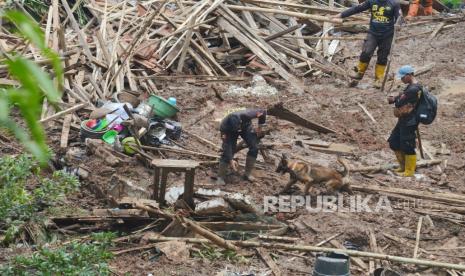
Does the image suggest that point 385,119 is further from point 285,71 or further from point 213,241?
point 213,241

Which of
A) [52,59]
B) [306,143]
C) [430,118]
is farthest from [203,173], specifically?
[52,59]

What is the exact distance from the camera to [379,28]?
13938mm

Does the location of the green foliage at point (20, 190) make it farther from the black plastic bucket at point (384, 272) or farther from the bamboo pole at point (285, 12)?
the bamboo pole at point (285, 12)

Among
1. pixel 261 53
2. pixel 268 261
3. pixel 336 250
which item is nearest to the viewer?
pixel 336 250

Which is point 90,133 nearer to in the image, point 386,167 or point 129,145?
point 129,145

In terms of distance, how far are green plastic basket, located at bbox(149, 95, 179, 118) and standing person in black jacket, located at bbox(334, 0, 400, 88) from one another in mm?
4570

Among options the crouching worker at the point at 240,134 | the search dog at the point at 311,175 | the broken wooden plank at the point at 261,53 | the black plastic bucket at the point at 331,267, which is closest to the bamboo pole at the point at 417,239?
the search dog at the point at 311,175

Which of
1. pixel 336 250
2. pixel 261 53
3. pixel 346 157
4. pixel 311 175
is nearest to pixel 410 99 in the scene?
Answer: pixel 346 157

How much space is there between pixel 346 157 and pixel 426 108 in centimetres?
→ 186

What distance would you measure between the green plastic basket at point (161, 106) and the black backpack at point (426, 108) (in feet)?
13.2

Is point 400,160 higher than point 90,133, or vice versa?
point 90,133

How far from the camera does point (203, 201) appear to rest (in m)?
8.77

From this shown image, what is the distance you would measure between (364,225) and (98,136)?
4.26 meters

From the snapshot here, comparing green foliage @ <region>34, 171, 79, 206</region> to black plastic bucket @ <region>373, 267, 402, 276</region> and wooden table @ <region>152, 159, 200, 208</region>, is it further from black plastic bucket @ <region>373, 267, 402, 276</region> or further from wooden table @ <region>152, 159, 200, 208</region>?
black plastic bucket @ <region>373, 267, 402, 276</region>
